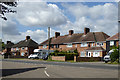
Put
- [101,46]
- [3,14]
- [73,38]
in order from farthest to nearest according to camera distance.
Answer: [73,38], [101,46], [3,14]

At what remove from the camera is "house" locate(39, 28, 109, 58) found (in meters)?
48.8

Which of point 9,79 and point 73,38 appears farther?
point 73,38

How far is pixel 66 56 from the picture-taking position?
141 ft

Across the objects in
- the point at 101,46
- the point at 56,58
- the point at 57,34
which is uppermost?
the point at 57,34

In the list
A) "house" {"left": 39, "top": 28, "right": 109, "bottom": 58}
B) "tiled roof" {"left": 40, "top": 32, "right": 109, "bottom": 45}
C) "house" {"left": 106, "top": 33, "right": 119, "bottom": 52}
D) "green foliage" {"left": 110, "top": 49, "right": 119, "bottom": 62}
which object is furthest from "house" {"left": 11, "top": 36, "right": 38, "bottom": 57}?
"green foliage" {"left": 110, "top": 49, "right": 119, "bottom": 62}

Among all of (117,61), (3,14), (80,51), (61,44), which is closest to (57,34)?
Result: (61,44)

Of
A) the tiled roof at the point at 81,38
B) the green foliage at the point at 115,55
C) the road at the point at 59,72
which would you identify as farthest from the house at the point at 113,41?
the road at the point at 59,72

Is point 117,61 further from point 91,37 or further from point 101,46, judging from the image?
point 91,37

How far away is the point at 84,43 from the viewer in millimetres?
53375

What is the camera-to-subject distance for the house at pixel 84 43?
48.8 meters

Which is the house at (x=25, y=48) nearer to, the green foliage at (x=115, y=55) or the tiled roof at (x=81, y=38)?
the tiled roof at (x=81, y=38)

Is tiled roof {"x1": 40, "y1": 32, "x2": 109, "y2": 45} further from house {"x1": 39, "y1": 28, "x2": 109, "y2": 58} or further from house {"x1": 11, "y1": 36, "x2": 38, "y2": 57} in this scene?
house {"x1": 11, "y1": 36, "x2": 38, "y2": 57}

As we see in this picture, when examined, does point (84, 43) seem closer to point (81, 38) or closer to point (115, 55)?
point (81, 38)

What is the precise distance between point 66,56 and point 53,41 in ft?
72.7
